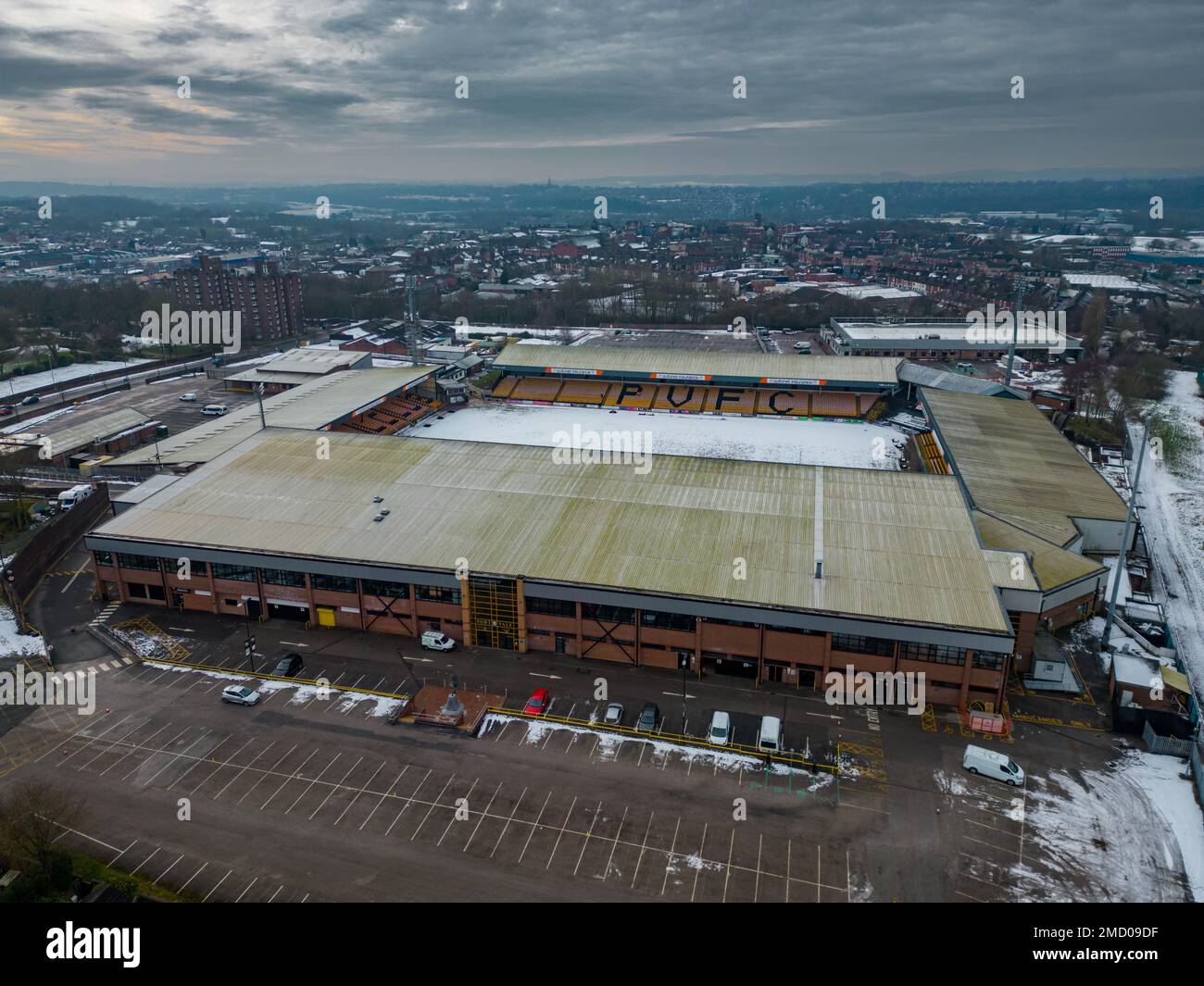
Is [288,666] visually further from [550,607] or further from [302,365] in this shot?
[302,365]

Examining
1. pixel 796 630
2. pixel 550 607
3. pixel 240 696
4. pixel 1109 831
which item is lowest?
pixel 1109 831

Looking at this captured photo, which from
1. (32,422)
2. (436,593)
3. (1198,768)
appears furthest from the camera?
(32,422)

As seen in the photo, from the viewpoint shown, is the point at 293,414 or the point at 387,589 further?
the point at 293,414

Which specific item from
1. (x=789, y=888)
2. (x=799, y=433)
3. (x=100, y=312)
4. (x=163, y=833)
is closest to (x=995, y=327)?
(x=799, y=433)

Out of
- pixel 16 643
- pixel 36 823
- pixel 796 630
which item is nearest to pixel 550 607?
pixel 796 630

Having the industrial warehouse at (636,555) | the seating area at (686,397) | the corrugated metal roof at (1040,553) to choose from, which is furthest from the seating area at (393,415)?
the corrugated metal roof at (1040,553)

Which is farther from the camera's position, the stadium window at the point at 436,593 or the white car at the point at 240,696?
the stadium window at the point at 436,593

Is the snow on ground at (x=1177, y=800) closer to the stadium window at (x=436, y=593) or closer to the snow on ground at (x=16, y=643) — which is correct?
the stadium window at (x=436, y=593)

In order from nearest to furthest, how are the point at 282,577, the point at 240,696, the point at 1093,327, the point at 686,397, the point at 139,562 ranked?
→ the point at 240,696 < the point at 282,577 < the point at 139,562 < the point at 686,397 < the point at 1093,327
